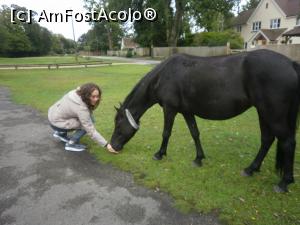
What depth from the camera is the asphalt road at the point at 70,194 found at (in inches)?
108

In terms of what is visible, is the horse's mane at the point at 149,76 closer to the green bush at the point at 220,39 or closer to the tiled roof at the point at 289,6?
the green bush at the point at 220,39

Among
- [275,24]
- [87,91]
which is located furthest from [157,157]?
[275,24]

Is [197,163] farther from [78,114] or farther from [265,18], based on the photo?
[265,18]

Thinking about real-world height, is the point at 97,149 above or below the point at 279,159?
below

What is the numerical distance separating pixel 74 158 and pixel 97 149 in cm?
49

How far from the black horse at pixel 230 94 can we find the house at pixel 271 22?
3495cm

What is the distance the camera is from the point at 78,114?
13.6 ft

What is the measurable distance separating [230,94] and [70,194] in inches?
98.6

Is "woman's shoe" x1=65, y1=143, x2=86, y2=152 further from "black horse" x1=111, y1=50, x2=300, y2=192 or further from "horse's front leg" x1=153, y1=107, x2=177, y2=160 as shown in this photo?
"horse's front leg" x1=153, y1=107, x2=177, y2=160

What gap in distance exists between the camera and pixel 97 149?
4.70m

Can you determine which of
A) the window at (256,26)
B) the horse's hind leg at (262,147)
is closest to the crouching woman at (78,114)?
the horse's hind leg at (262,147)

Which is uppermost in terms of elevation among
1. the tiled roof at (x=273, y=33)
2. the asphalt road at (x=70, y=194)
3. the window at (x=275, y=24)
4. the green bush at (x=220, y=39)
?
the window at (x=275, y=24)

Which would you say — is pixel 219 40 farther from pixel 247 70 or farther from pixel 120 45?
pixel 120 45

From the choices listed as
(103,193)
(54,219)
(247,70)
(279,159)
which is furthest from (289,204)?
(54,219)
